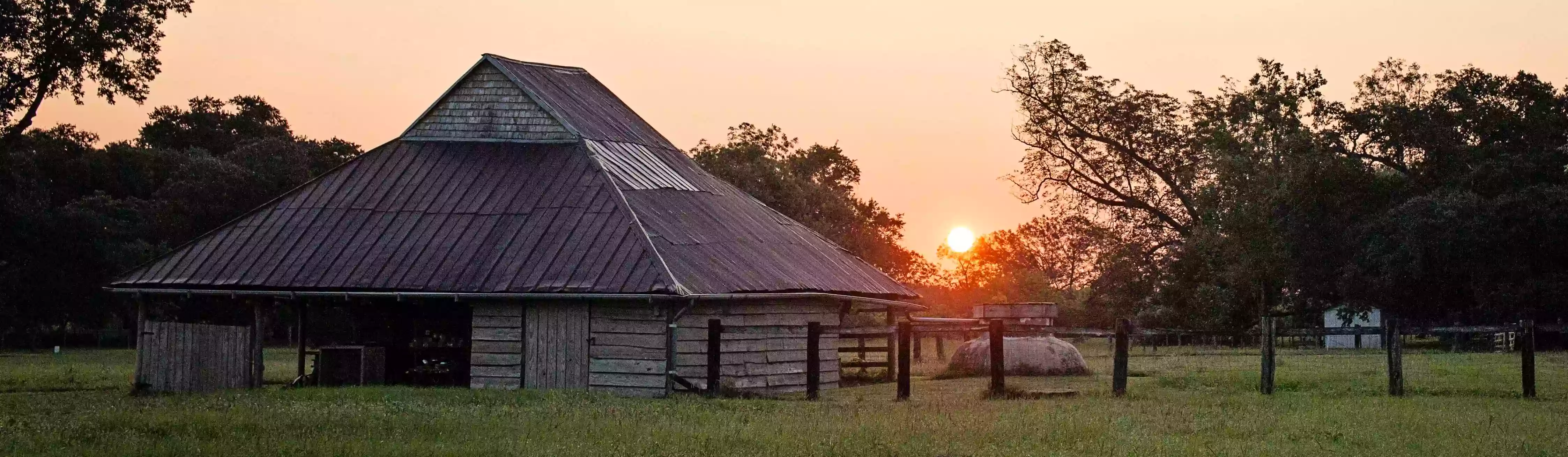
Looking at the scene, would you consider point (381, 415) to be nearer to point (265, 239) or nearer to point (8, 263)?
point (265, 239)

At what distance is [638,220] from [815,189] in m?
39.8

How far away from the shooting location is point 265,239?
29.1 m

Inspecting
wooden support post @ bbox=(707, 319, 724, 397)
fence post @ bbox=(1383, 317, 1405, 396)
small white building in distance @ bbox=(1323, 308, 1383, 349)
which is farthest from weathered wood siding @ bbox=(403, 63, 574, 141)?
small white building in distance @ bbox=(1323, 308, 1383, 349)

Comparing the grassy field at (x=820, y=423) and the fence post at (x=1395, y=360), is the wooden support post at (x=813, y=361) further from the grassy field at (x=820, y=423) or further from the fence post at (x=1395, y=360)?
the fence post at (x=1395, y=360)

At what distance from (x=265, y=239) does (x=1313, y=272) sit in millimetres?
35537

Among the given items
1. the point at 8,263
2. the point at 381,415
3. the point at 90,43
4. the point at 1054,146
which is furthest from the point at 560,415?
the point at 1054,146

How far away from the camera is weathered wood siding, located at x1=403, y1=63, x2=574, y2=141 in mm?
32156

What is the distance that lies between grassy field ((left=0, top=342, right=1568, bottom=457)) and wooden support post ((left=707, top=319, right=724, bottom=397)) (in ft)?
2.42

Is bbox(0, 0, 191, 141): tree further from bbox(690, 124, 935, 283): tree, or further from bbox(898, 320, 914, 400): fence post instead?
bbox(690, 124, 935, 283): tree

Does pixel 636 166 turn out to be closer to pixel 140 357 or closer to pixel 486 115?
pixel 486 115

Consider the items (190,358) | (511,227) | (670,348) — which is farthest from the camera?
(511,227)

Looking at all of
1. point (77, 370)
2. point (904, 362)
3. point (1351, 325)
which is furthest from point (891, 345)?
point (1351, 325)

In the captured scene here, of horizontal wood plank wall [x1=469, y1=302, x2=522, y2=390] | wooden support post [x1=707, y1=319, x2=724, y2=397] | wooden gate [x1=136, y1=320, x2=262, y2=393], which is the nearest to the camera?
wooden support post [x1=707, y1=319, x2=724, y2=397]

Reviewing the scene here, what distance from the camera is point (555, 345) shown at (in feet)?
86.5
